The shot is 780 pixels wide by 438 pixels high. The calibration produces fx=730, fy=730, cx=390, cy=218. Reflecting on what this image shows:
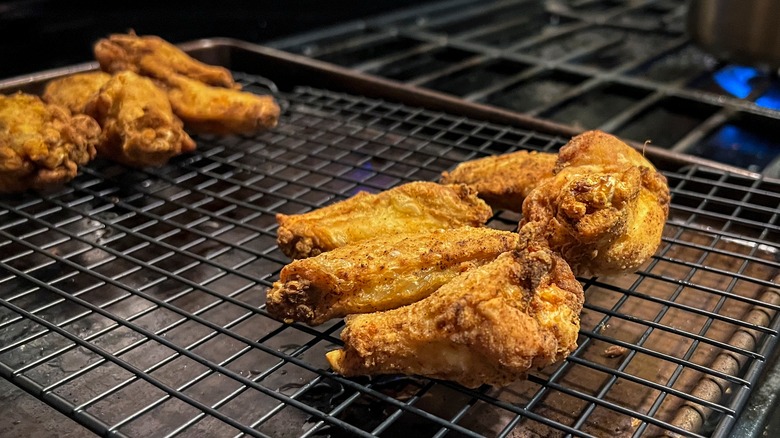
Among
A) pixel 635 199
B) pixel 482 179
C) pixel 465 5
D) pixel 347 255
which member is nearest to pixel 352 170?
pixel 482 179

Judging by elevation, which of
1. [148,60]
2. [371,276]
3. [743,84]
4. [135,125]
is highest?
[148,60]

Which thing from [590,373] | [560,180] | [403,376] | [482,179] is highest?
[560,180]

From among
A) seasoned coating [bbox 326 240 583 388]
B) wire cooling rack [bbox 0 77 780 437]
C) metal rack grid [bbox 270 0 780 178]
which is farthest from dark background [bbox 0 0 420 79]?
seasoned coating [bbox 326 240 583 388]

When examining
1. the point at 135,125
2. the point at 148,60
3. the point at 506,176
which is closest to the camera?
the point at 506,176

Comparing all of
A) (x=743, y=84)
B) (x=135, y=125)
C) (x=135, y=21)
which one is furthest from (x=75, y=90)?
(x=743, y=84)

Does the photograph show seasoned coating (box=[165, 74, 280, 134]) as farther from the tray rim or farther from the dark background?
the dark background

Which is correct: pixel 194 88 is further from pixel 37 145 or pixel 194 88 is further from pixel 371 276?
pixel 371 276

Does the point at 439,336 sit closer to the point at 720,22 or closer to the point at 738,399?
the point at 738,399
